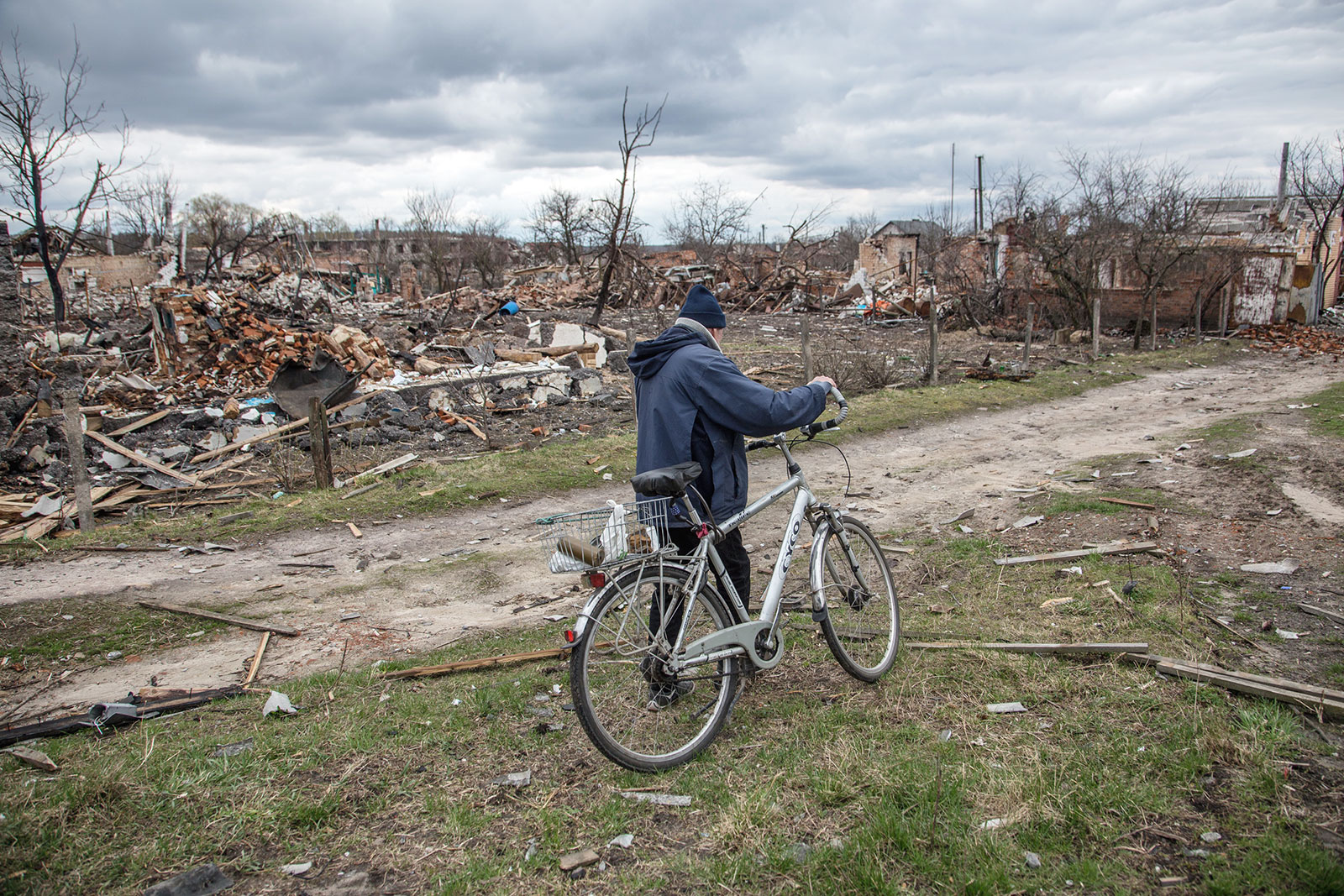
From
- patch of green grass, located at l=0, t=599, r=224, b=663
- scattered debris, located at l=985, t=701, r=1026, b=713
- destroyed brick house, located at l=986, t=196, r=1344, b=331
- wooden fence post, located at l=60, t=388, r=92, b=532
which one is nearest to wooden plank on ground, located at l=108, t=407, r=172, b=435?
wooden fence post, located at l=60, t=388, r=92, b=532

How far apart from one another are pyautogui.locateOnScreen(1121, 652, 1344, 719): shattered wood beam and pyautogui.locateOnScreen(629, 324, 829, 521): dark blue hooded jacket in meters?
2.00

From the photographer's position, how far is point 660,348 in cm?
343

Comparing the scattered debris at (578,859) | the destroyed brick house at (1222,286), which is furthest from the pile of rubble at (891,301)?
the scattered debris at (578,859)

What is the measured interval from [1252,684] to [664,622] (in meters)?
2.57

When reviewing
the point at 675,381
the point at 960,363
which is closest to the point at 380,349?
the point at 960,363

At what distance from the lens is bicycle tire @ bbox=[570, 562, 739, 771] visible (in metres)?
2.90

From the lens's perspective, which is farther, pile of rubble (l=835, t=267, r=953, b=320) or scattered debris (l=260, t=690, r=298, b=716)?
pile of rubble (l=835, t=267, r=953, b=320)

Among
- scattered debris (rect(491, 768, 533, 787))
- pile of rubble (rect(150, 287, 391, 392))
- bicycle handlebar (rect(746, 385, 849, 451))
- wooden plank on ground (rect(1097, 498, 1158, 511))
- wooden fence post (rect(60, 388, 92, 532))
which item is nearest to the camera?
scattered debris (rect(491, 768, 533, 787))

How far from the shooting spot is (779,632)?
11.6 ft

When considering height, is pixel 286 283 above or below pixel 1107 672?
above

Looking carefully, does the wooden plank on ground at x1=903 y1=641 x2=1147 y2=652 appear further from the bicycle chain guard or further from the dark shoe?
the dark shoe

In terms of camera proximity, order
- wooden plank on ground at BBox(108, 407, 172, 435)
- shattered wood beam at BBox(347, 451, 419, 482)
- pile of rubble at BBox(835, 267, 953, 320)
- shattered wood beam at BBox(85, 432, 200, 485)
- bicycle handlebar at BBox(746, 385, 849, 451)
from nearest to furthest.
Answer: bicycle handlebar at BBox(746, 385, 849, 451) → shattered wood beam at BBox(347, 451, 419, 482) → shattered wood beam at BBox(85, 432, 200, 485) → wooden plank on ground at BBox(108, 407, 172, 435) → pile of rubble at BBox(835, 267, 953, 320)

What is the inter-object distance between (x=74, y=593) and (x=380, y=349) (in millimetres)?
10935

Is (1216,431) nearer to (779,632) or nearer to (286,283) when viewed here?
(779,632)
